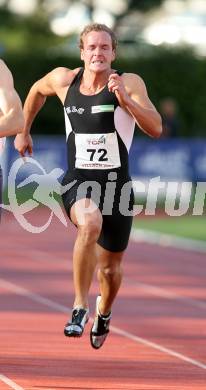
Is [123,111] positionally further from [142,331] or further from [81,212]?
[142,331]

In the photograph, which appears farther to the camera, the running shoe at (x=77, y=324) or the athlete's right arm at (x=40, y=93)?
the athlete's right arm at (x=40, y=93)

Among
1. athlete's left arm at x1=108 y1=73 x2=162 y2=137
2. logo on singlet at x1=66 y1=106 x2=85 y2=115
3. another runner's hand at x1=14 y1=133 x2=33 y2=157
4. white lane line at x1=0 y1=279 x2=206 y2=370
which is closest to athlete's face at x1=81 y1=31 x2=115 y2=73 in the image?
athlete's left arm at x1=108 y1=73 x2=162 y2=137

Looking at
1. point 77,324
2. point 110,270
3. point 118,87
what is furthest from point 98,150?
point 77,324

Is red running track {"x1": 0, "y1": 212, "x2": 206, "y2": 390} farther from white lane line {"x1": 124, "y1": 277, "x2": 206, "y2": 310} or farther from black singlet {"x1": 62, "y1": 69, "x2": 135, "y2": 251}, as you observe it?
black singlet {"x1": 62, "y1": 69, "x2": 135, "y2": 251}

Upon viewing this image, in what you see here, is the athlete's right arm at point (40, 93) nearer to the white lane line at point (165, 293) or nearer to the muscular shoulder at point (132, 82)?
the muscular shoulder at point (132, 82)

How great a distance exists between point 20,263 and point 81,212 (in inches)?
344

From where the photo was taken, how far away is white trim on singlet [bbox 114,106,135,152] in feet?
32.0

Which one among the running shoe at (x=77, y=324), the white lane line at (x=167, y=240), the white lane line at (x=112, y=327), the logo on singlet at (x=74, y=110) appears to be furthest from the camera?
the white lane line at (x=167, y=240)

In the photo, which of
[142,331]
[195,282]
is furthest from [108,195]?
[195,282]

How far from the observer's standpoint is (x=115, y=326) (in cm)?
1248

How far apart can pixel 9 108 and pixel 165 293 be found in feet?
23.0

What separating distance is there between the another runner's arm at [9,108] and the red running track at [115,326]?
4.96 ft

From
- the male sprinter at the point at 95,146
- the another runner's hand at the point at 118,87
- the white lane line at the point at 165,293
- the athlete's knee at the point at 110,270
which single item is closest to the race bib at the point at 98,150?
the male sprinter at the point at 95,146

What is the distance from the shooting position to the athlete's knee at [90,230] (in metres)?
9.56
